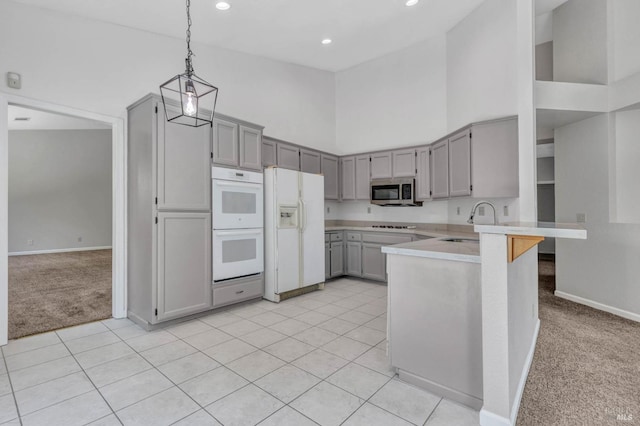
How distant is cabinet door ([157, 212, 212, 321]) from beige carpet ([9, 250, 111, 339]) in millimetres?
1019

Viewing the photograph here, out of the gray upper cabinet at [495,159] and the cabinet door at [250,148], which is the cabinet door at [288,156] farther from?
the gray upper cabinet at [495,159]

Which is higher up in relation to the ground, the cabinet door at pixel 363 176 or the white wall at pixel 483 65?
the white wall at pixel 483 65

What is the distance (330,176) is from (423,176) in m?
1.64

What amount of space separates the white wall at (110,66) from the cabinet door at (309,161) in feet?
1.76

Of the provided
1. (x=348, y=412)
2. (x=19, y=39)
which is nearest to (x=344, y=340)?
(x=348, y=412)

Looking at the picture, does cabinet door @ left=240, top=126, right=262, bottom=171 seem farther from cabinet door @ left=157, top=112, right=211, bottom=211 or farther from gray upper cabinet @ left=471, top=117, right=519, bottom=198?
gray upper cabinet @ left=471, top=117, right=519, bottom=198

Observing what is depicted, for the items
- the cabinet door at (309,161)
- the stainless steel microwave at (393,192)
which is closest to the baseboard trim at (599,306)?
the stainless steel microwave at (393,192)

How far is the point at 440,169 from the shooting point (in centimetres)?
442

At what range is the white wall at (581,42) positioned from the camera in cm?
369

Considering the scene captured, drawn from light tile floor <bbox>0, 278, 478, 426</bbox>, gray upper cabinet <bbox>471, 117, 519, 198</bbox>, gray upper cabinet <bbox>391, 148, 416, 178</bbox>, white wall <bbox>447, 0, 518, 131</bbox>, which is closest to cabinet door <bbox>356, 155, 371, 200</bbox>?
gray upper cabinet <bbox>391, 148, 416, 178</bbox>

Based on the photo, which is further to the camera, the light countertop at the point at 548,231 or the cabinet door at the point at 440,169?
the cabinet door at the point at 440,169

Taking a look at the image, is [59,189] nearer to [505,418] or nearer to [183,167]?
[183,167]

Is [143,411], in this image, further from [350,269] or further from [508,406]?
[350,269]

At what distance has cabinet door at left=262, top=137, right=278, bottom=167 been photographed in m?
4.48
